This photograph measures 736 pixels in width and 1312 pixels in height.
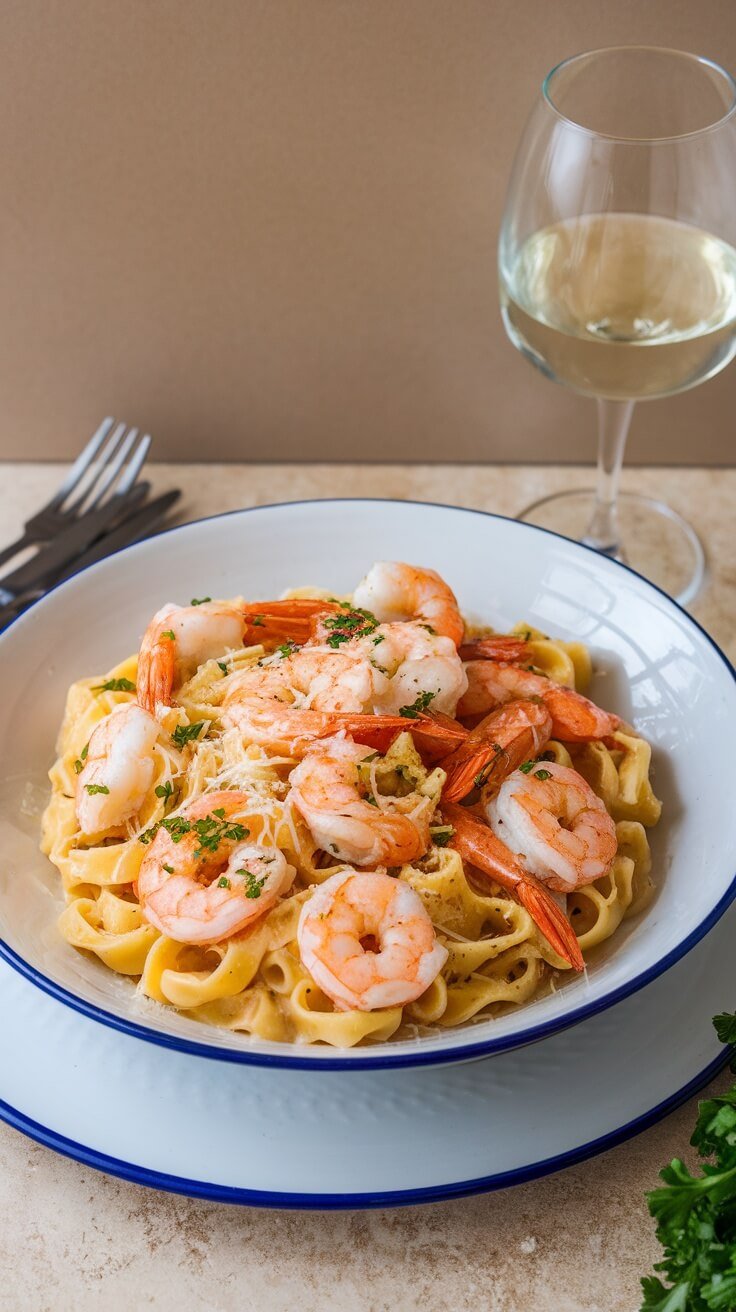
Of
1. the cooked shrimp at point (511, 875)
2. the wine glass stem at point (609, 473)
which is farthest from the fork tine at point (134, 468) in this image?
the cooked shrimp at point (511, 875)

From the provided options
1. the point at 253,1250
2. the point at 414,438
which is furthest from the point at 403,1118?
the point at 414,438

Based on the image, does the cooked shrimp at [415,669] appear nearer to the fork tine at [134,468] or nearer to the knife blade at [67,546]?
the knife blade at [67,546]

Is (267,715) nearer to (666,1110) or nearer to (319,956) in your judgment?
(319,956)

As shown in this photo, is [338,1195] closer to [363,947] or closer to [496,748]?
[363,947]

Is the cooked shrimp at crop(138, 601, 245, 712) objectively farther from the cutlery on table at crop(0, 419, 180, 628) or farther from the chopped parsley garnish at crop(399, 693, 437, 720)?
the cutlery on table at crop(0, 419, 180, 628)

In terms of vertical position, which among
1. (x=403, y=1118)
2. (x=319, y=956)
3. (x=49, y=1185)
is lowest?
(x=49, y=1185)

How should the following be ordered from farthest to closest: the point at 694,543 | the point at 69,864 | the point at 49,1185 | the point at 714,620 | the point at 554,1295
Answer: the point at 694,543 → the point at 714,620 → the point at 69,864 → the point at 49,1185 → the point at 554,1295
